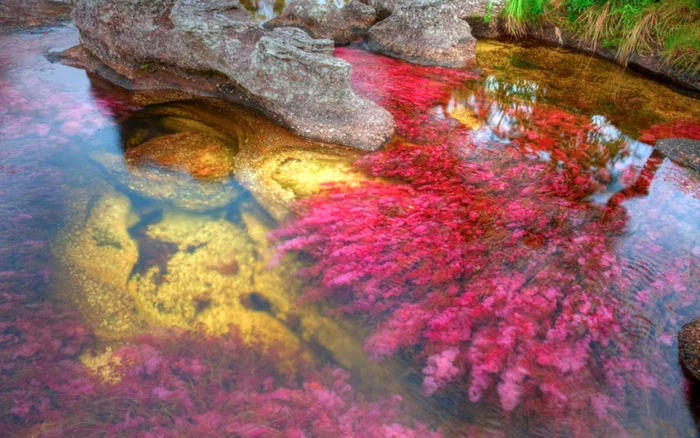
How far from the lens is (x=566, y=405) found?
239 cm

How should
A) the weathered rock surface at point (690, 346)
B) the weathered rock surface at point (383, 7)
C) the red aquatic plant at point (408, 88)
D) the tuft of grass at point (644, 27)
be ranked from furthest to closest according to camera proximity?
1. the weathered rock surface at point (383, 7)
2. the tuft of grass at point (644, 27)
3. the red aquatic plant at point (408, 88)
4. the weathered rock surface at point (690, 346)

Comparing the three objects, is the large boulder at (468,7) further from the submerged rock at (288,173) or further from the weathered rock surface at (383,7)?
the submerged rock at (288,173)

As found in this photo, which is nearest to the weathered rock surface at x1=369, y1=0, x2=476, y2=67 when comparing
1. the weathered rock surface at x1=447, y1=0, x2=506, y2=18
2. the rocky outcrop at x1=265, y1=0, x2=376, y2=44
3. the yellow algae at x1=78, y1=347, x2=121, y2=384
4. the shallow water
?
the rocky outcrop at x1=265, y1=0, x2=376, y2=44

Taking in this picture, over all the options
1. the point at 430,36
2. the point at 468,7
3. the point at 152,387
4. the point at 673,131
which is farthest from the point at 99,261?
the point at 468,7

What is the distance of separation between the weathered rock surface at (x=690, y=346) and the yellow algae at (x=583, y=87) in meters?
3.44

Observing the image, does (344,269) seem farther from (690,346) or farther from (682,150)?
(682,150)

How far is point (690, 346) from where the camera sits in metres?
2.71

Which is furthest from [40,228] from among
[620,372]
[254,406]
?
[620,372]

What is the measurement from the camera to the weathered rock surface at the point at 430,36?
695cm

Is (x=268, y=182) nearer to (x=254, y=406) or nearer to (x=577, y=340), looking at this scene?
(x=254, y=406)

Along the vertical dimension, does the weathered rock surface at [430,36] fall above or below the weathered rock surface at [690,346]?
above

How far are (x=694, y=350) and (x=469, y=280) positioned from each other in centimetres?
153

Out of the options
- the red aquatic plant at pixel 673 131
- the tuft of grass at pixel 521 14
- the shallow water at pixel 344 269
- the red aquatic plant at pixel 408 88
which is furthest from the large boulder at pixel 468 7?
the red aquatic plant at pixel 673 131

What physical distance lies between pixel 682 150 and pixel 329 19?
610cm
